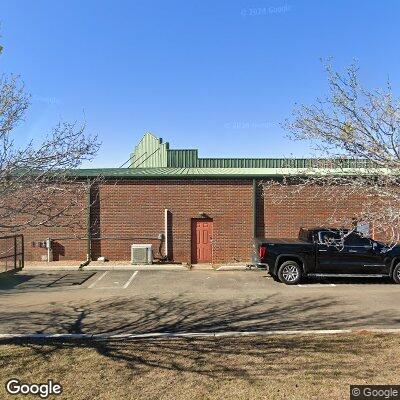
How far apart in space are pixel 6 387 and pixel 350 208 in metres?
15.9

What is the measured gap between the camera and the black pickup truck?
13.7 meters

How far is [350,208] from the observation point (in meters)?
18.2

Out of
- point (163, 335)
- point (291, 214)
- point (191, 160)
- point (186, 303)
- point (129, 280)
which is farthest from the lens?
point (191, 160)

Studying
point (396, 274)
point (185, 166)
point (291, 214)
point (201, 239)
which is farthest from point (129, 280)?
point (185, 166)

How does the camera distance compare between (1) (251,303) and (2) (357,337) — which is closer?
(2) (357,337)

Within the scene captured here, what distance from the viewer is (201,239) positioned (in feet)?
63.0

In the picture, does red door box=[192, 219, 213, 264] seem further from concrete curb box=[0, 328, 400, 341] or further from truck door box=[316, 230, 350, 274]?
concrete curb box=[0, 328, 400, 341]

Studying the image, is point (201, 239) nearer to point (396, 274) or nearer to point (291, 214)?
point (291, 214)

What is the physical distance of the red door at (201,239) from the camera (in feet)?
62.7

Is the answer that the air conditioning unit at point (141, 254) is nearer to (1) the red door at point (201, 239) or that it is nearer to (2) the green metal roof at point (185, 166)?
(1) the red door at point (201, 239)

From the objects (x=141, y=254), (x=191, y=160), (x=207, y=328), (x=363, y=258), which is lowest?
(x=207, y=328)

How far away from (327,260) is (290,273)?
4.31 ft

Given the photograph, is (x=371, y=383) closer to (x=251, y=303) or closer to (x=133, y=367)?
(x=133, y=367)

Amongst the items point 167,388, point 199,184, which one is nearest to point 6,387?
point 167,388
